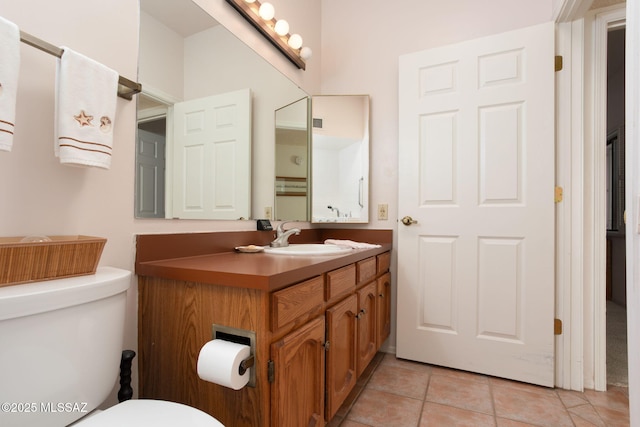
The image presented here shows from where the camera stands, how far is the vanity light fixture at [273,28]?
1562 mm

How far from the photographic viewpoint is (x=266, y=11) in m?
1.67

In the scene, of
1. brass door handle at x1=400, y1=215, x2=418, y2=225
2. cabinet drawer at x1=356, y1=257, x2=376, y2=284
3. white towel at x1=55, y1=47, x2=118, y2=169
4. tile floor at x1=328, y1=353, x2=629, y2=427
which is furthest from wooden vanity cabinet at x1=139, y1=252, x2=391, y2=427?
brass door handle at x1=400, y1=215, x2=418, y2=225

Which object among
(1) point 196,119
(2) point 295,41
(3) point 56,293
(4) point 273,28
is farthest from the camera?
(2) point 295,41

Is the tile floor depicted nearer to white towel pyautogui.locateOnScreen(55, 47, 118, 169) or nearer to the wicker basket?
the wicker basket

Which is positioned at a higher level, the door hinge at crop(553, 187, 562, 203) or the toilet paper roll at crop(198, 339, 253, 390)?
the door hinge at crop(553, 187, 562, 203)

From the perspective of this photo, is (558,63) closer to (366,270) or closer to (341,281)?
(366,270)

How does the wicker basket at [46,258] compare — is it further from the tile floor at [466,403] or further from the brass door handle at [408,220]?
the brass door handle at [408,220]

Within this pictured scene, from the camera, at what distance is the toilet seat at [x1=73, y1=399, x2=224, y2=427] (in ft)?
2.20

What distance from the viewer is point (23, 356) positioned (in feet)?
2.01

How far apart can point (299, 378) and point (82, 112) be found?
0.99m

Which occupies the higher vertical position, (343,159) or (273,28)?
(273,28)

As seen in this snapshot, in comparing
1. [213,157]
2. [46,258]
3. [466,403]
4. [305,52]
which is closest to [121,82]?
[213,157]

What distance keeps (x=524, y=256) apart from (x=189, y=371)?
1779 mm

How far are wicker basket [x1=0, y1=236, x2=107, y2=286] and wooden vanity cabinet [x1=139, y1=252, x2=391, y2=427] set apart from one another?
27 cm
